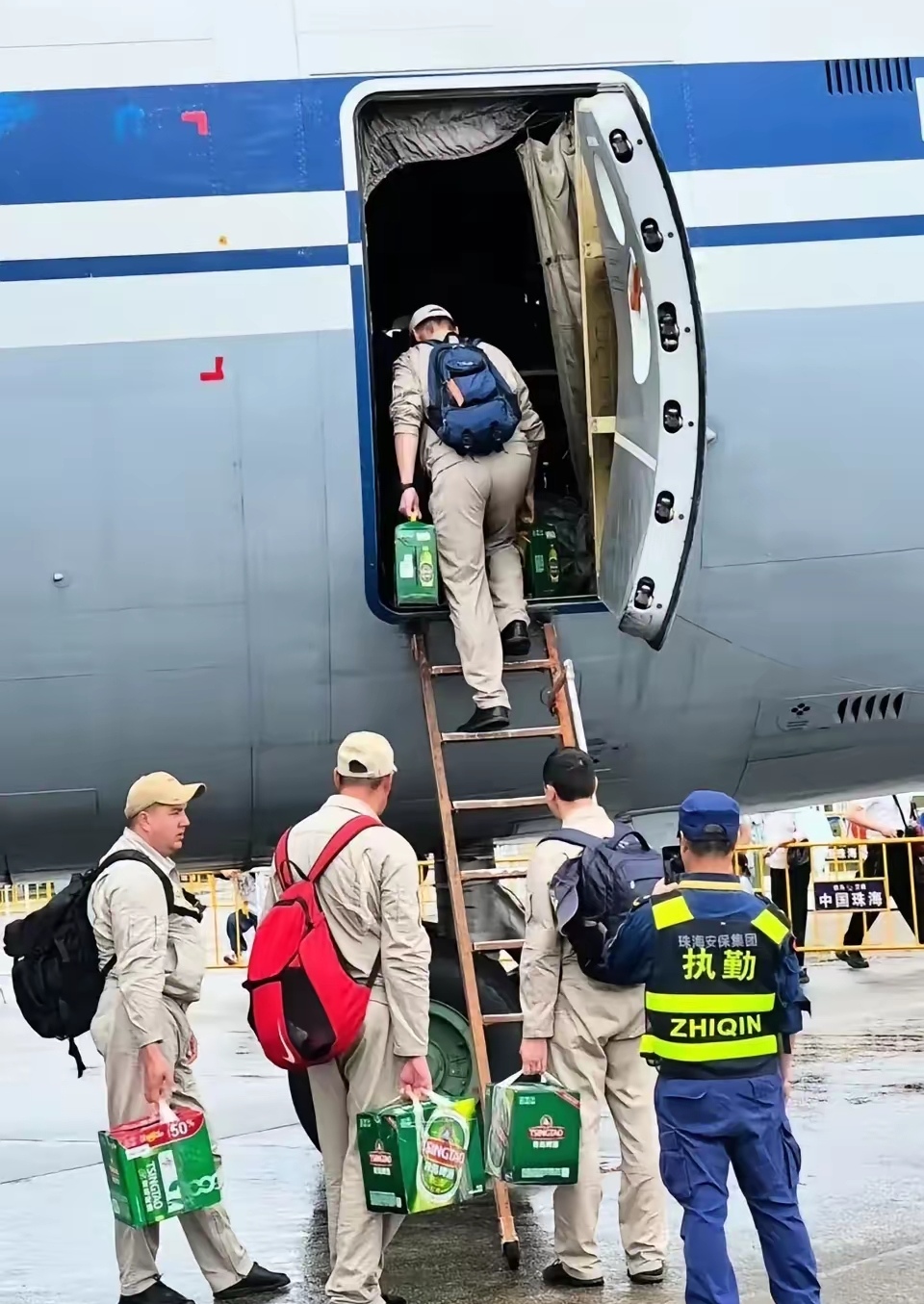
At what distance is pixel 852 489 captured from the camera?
5957 mm

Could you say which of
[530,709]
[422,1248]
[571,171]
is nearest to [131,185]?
[571,171]

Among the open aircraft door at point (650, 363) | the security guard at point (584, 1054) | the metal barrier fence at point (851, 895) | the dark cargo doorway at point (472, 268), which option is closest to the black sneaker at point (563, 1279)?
the security guard at point (584, 1054)

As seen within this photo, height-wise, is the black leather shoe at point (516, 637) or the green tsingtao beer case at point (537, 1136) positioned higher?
the black leather shoe at point (516, 637)

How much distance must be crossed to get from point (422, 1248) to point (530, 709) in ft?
6.58

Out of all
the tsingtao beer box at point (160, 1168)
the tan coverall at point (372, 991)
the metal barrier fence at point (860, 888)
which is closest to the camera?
the tan coverall at point (372, 991)

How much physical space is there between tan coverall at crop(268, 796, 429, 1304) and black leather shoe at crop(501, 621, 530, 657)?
1120 millimetres

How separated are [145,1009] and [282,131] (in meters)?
2.95

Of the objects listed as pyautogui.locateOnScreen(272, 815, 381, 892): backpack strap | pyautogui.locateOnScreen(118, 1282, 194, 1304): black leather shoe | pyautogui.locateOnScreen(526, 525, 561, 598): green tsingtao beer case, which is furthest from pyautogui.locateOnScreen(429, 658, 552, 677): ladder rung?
pyautogui.locateOnScreen(118, 1282, 194, 1304): black leather shoe

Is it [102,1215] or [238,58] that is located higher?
[238,58]

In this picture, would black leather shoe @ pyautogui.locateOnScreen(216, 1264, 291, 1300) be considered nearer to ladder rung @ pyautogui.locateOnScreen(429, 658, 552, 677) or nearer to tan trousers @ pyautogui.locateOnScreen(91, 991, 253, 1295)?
tan trousers @ pyautogui.locateOnScreen(91, 991, 253, 1295)

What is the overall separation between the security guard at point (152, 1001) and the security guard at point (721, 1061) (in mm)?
1590

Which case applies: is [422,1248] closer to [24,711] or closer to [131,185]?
[24,711]

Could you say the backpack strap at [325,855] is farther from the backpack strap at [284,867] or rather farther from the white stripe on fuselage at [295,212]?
the white stripe on fuselage at [295,212]

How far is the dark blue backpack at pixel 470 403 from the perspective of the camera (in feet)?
19.2
